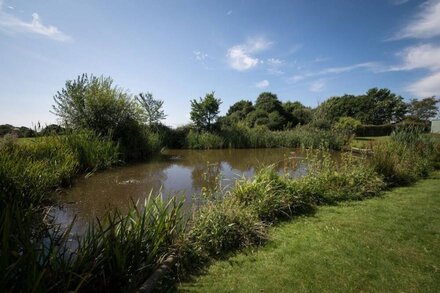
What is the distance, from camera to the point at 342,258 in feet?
11.9

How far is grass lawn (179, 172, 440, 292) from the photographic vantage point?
304cm

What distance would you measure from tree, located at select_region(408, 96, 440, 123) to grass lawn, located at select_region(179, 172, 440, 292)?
172ft

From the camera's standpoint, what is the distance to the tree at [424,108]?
156ft

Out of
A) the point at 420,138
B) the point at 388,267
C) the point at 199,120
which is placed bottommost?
the point at 388,267

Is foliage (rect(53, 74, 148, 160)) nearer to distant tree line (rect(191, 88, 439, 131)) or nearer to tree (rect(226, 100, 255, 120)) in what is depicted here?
distant tree line (rect(191, 88, 439, 131))

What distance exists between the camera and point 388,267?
3.41 m

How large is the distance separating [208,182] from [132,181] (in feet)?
8.26

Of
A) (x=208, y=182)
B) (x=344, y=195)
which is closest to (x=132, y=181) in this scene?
(x=208, y=182)

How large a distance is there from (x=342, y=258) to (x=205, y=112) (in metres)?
20.2

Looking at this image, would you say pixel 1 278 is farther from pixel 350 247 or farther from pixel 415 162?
pixel 415 162

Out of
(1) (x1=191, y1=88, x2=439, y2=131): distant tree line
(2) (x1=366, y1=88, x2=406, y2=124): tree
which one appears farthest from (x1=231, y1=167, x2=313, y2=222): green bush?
(2) (x1=366, y1=88, x2=406, y2=124): tree

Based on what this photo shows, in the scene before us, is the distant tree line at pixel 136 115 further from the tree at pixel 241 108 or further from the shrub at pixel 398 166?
the shrub at pixel 398 166

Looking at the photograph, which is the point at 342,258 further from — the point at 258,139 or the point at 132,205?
the point at 258,139

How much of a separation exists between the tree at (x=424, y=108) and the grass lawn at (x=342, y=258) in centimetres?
5242
